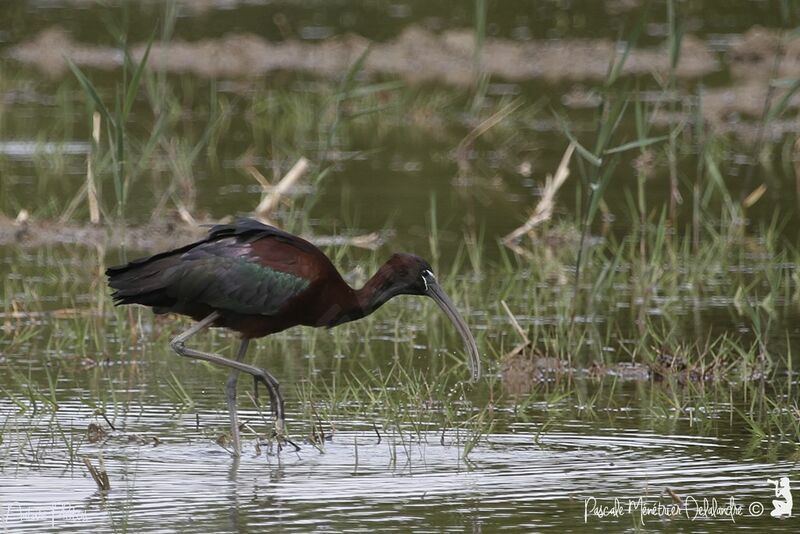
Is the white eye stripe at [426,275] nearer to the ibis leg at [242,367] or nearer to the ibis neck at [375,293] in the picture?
the ibis neck at [375,293]

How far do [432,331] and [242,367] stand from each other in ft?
7.69

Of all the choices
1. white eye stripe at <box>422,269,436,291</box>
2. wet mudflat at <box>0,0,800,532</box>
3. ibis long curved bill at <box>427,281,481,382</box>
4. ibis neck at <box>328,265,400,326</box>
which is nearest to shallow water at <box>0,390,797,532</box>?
wet mudflat at <box>0,0,800,532</box>

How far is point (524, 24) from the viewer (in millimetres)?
27516

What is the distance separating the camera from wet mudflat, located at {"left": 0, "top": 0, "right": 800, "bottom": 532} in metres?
6.91

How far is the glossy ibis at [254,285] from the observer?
793 centimetres

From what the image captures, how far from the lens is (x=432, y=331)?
10211mm

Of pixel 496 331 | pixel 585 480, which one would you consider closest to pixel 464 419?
pixel 585 480

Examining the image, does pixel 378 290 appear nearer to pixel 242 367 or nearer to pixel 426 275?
pixel 426 275

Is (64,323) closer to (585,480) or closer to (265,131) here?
(585,480)

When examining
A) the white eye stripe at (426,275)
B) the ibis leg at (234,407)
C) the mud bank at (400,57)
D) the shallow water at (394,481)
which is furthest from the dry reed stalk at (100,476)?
the mud bank at (400,57)

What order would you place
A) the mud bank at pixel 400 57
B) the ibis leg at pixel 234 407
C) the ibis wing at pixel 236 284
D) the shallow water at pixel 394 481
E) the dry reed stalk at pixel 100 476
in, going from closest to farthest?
the shallow water at pixel 394 481
the dry reed stalk at pixel 100 476
the ibis leg at pixel 234 407
the ibis wing at pixel 236 284
the mud bank at pixel 400 57

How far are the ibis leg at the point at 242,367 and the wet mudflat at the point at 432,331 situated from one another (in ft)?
0.50

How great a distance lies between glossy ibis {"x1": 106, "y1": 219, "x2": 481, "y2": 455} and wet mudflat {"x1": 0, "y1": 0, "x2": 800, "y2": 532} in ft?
1.32

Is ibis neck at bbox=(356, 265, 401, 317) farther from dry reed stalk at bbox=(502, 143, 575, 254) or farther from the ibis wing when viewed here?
dry reed stalk at bbox=(502, 143, 575, 254)
